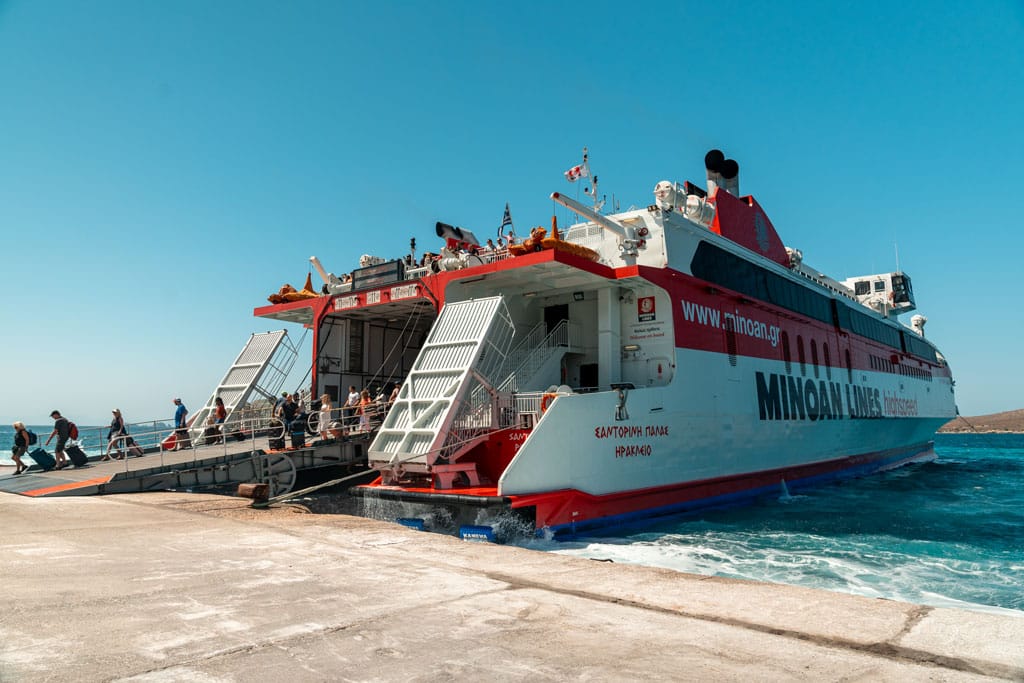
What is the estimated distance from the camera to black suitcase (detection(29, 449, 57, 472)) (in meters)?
13.9

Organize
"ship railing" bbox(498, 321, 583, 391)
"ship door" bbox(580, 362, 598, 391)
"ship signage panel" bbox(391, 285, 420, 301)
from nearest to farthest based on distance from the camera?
"ship railing" bbox(498, 321, 583, 391)
"ship signage panel" bbox(391, 285, 420, 301)
"ship door" bbox(580, 362, 598, 391)

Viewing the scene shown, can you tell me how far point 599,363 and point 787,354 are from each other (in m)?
8.05

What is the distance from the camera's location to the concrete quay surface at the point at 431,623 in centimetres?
361

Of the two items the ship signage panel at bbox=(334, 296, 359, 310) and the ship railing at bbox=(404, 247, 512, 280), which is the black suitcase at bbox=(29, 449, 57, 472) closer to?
the ship signage panel at bbox=(334, 296, 359, 310)

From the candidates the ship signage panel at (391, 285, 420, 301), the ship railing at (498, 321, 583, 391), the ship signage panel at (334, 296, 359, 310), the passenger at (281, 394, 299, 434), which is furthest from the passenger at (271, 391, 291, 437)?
the ship railing at (498, 321, 583, 391)

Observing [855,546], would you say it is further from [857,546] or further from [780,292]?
[780,292]

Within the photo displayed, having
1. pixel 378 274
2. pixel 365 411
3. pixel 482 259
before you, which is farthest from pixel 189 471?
pixel 482 259

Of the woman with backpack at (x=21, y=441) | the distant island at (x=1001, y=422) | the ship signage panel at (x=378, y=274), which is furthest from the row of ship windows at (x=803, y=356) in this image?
the distant island at (x=1001, y=422)

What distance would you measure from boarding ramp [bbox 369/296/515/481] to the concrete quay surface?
3.92 m

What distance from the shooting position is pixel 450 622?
450 cm

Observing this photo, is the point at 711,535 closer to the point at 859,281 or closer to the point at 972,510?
the point at 972,510

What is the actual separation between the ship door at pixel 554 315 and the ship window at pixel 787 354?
24.5 feet

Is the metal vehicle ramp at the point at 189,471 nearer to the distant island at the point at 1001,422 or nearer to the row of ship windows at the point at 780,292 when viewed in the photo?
the row of ship windows at the point at 780,292

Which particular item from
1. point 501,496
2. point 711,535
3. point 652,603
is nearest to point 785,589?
point 652,603
